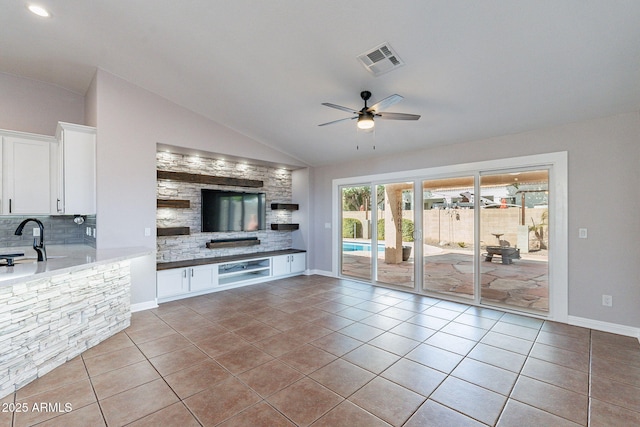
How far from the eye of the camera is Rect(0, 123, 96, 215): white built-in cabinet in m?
3.95

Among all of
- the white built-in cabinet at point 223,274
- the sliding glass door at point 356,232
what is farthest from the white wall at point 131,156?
the sliding glass door at point 356,232

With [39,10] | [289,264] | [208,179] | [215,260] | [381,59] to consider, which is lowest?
[289,264]

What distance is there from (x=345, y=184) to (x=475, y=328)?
12.4 ft

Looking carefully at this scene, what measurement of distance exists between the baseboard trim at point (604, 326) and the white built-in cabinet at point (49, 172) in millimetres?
6713

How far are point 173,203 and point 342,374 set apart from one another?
406 centimetres

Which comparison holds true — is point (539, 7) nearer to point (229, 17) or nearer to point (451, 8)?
point (451, 8)

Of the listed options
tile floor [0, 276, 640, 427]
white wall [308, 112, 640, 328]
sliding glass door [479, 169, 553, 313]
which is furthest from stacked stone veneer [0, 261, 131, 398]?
white wall [308, 112, 640, 328]

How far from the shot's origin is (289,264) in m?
6.65

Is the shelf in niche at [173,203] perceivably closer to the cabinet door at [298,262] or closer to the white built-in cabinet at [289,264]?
the white built-in cabinet at [289,264]

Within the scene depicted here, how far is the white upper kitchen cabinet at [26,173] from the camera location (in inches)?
157

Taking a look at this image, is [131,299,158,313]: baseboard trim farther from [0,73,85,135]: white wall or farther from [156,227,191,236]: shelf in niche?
[0,73,85,135]: white wall

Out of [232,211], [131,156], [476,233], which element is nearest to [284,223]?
[232,211]

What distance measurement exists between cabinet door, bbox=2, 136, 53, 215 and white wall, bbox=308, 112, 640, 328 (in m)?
6.98

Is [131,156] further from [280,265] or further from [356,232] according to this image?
[356,232]
